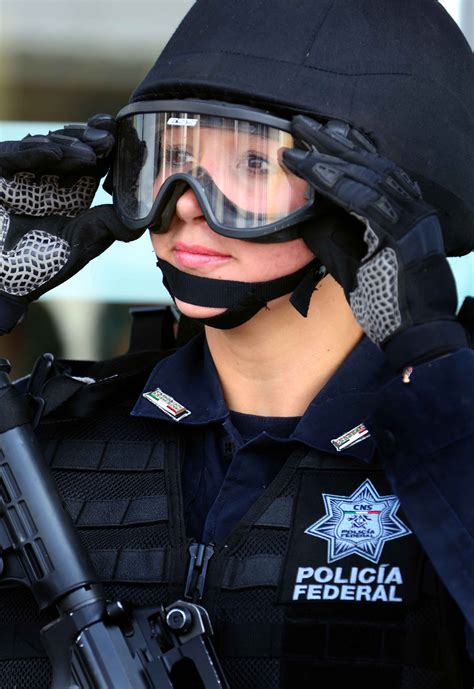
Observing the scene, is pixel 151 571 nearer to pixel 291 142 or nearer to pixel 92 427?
pixel 92 427

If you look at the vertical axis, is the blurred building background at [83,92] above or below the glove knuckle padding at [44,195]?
below

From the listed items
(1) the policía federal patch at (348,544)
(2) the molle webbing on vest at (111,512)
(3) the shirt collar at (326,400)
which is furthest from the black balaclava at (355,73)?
(2) the molle webbing on vest at (111,512)

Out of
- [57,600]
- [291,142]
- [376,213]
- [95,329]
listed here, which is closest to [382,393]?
[376,213]

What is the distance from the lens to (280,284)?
1.84 m

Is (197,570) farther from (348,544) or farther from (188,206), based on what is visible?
(188,206)

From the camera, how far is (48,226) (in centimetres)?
200

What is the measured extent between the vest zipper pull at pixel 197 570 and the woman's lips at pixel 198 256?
1.33 ft

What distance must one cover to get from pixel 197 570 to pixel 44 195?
64 centimetres

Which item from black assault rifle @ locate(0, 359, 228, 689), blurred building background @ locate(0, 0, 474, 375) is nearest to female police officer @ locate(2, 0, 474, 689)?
black assault rifle @ locate(0, 359, 228, 689)

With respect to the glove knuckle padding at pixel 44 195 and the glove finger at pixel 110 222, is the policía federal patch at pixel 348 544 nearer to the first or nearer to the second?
the glove finger at pixel 110 222

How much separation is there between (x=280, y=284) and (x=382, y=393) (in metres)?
0.27

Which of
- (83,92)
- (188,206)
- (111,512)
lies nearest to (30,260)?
(188,206)

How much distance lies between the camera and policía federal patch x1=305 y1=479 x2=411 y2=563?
1776 millimetres

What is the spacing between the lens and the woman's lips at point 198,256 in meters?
1.84
